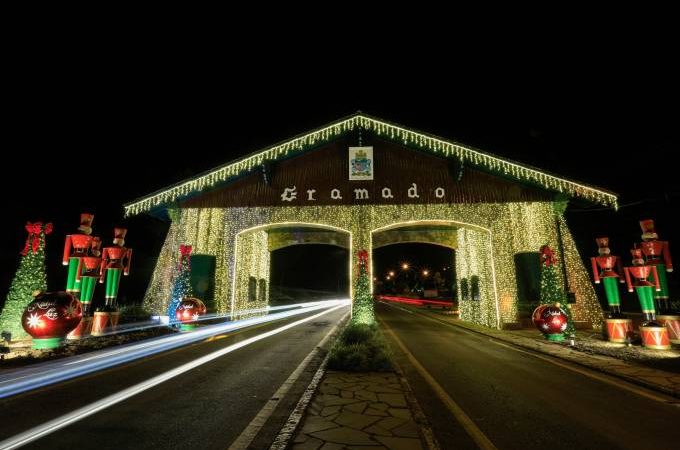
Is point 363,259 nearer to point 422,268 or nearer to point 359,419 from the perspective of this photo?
point 359,419

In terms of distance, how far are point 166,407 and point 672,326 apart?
12.8 metres

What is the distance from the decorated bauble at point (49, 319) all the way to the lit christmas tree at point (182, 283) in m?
5.31

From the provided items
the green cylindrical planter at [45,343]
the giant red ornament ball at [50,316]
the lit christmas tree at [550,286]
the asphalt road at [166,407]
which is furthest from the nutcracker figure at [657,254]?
the green cylindrical planter at [45,343]

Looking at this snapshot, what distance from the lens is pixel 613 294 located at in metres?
10.5

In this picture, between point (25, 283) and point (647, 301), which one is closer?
point (647, 301)

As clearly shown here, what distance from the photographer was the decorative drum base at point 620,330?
989cm

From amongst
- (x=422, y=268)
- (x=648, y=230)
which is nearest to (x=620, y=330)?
(x=648, y=230)

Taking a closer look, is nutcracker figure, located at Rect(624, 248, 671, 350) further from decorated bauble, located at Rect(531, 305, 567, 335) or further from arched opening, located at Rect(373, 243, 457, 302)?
arched opening, located at Rect(373, 243, 457, 302)

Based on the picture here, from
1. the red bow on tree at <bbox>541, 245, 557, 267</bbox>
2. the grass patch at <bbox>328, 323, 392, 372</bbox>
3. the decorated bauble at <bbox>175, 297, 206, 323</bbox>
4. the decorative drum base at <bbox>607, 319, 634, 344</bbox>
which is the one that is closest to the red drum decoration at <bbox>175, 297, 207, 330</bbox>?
the decorated bauble at <bbox>175, 297, 206, 323</bbox>

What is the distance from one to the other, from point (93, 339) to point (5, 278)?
15246 mm

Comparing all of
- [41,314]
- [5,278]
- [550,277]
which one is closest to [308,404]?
[41,314]

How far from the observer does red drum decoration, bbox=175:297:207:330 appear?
1315cm

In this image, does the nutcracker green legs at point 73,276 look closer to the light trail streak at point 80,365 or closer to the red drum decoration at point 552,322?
the light trail streak at point 80,365

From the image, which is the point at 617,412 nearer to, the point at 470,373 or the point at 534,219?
the point at 470,373
